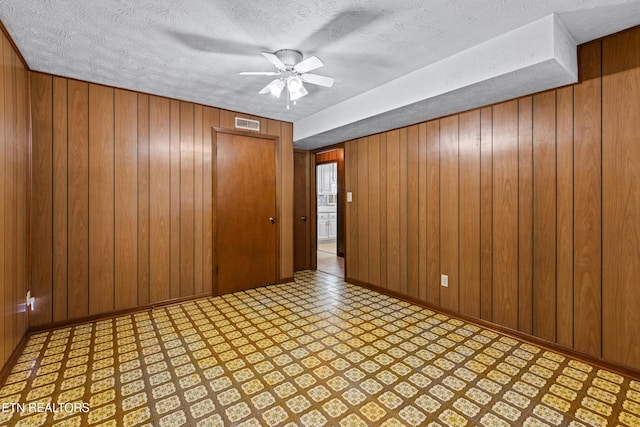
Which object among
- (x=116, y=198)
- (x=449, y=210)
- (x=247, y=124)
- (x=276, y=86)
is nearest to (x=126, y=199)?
(x=116, y=198)

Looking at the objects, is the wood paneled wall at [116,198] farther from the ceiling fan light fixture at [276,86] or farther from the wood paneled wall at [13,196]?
the ceiling fan light fixture at [276,86]

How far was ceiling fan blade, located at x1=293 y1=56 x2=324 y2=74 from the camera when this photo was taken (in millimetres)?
2130

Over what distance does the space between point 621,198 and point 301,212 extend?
4.04 m

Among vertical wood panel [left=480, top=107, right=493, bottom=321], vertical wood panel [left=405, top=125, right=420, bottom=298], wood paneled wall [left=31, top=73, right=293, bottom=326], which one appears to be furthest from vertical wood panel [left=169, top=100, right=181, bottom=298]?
vertical wood panel [left=480, top=107, right=493, bottom=321]

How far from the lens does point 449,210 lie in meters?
3.29

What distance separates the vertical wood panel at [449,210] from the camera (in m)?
3.22

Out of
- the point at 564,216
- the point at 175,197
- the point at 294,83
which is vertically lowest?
the point at 564,216

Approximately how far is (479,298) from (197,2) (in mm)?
3394

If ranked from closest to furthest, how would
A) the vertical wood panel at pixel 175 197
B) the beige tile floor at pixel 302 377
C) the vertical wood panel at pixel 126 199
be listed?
the beige tile floor at pixel 302 377, the vertical wood panel at pixel 126 199, the vertical wood panel at pixel 175 197

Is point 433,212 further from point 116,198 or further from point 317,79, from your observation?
point 116,198

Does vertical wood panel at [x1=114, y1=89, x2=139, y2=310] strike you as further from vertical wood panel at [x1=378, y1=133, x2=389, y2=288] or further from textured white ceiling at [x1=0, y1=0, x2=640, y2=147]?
vertical wood panel at [x1=378, y1=133, x2=389, y2=288]

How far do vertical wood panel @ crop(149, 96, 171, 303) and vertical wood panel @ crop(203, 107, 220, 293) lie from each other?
42cm

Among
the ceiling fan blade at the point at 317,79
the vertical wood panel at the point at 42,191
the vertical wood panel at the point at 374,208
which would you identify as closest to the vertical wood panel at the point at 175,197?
the vertical wood panel at the point at 42,191

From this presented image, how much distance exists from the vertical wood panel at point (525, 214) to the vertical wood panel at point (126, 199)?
3.87 meters
